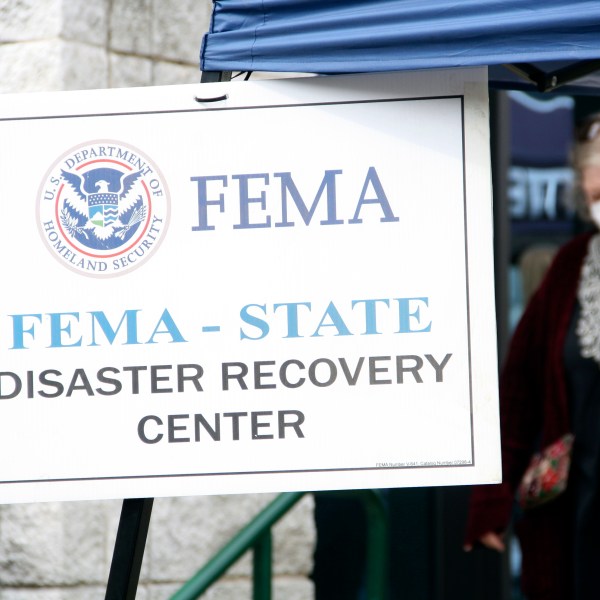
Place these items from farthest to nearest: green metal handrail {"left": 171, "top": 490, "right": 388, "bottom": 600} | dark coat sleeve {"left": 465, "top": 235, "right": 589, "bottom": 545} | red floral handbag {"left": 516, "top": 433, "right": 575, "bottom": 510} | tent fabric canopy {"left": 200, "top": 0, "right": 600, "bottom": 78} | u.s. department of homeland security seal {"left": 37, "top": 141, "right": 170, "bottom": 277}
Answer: dark coat sleeve {"left": 465, "top": 235, "right": 589, "bottom": 545}, red floral handbag {"left": 516, "top": 433, "right": 575, "bottom": 510}, green metal handrail {"left": 171, "top": 490, "right": 388, "bottom": 600}, u.s. department of homeland security seal {"left": 37, "top": 141, "right": 170, "bottom": 277}, tent fabric canopy {"left": 200, "top": 0, "right": 600, "bottom": 78}

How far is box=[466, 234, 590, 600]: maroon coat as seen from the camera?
11.0ft

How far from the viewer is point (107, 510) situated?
339cm

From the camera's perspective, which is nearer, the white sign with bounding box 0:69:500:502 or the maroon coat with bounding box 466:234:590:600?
the white sign with bounding box 0:69:500:502

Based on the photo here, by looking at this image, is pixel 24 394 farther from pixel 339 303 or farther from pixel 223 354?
pixel 339 303

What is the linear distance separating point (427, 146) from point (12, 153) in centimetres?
81

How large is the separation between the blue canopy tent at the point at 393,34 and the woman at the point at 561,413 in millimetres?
1196

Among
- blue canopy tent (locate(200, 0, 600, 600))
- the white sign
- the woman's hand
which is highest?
blue canopy tent (locate(200, 0, 600, 600))

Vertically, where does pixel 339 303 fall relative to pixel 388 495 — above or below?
above

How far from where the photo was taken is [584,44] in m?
2.14

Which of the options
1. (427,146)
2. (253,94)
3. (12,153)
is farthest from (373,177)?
(12,153)

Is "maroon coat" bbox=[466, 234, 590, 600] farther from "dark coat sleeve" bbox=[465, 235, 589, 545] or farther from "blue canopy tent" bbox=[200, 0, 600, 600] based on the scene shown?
"blue canopy tent" bbox=[200, 0, 600, 600]

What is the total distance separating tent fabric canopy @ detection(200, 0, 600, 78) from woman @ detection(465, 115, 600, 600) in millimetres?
1193

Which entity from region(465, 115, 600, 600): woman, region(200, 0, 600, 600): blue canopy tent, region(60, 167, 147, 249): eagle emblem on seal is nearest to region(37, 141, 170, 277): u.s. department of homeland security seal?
region(60, 167, 147, 249): eagle emblem on seal

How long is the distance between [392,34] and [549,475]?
5.14ft
